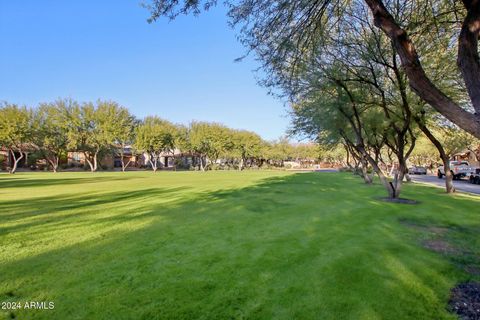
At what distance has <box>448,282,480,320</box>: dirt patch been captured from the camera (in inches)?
131

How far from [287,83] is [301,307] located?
7.39 meters

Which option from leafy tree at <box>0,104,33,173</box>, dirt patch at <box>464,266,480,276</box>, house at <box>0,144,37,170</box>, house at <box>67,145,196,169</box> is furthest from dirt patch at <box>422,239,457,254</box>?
house at <box>67,145,196,169</box>

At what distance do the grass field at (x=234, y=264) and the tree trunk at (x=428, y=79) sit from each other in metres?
2.16

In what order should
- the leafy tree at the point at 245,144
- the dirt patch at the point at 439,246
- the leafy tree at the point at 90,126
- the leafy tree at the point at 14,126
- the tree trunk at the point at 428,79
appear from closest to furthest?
the tree trunk at the point at 428,79
the dirt patch at the point at 439,246
the leafy tree at the point at 14,126
the leafy tree at the point at 90,126
the leafy tree at the point at 245,144

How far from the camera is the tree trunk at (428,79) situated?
3.45 meters

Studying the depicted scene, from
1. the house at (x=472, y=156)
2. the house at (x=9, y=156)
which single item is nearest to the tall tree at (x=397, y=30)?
the house at (x=472, y=156)

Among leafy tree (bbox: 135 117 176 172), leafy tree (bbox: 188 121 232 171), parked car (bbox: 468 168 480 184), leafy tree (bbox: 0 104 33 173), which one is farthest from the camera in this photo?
leafy tree (bbox: 188 121 232 171)

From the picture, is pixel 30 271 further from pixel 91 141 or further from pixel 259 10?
pixel 91 141

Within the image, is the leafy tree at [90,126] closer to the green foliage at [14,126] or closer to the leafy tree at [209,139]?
the green foliage at [14,126]

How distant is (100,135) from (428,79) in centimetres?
4856

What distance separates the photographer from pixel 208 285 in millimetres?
3844

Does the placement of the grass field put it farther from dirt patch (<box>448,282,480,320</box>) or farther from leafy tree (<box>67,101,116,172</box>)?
leafy tree (<box>67,101,116,172</box>)

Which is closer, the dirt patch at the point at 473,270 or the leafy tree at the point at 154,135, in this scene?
the dirt patch at the point at 473,270

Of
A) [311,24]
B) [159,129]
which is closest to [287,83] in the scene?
[311,24]
